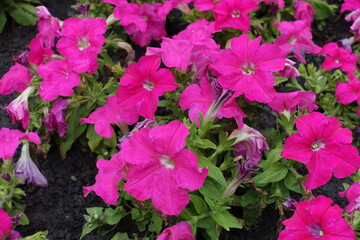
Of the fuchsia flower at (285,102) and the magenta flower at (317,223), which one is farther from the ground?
the fuchsia flower at (285,102)

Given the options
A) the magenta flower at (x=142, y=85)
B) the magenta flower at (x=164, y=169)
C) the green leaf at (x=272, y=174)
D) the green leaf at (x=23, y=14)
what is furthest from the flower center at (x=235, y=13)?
the green leaf at (x=23, y=14)

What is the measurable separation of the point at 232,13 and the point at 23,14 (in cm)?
171

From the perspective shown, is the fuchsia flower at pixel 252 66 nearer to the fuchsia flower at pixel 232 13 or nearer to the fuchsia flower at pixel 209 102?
the fuchsia flower at pixel 209 102

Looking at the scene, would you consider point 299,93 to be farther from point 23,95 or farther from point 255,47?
point 23,95

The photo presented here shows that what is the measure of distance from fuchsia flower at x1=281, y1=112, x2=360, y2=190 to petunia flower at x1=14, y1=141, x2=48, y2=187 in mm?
1368

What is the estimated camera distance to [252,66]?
88.5 inches

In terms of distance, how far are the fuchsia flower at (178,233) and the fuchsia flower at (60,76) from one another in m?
0.91

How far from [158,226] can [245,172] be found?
0.52 meters

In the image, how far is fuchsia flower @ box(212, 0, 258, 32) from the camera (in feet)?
9.21

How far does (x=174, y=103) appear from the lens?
254 cm

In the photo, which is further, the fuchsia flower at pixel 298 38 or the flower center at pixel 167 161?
the fuchsia flower at pixel 298 38

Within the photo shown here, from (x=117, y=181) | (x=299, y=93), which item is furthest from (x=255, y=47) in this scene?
(x=117, y=181)

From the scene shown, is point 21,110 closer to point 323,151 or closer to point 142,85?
point 142,85

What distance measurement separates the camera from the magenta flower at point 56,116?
2.60 m
